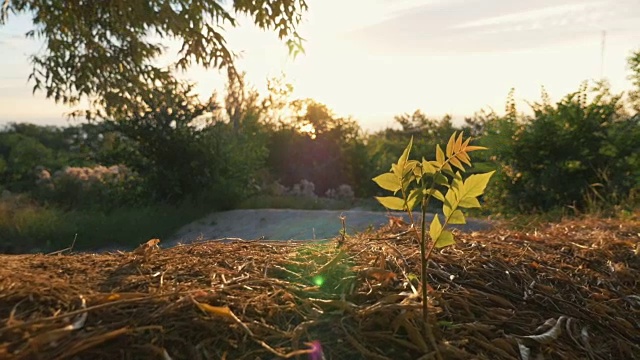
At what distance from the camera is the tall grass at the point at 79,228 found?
9258 millimetres

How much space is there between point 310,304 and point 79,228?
29.1ft

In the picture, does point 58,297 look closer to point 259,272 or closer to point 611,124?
point 259,272

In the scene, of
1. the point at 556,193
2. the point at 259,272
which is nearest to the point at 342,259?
the point at 259,272

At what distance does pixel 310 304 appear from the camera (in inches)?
68.7

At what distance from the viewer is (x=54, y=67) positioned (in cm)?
919

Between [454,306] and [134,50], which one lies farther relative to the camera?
[134,50]

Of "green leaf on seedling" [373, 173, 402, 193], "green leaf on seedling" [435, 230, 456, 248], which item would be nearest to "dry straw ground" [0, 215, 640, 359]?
"green leaf on seedling" [435, 230, 456, 248]

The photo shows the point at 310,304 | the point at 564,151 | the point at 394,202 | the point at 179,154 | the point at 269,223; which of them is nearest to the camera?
the point at 310,304

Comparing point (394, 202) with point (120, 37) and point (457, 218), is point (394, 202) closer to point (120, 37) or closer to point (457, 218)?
point (457, 218)

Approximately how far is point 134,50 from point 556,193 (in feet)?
21.9

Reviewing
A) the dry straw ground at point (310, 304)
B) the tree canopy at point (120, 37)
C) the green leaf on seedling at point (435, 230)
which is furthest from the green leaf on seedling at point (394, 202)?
the tree canopy at point (120, 37)

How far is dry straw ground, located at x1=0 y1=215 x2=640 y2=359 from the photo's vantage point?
1509 mm

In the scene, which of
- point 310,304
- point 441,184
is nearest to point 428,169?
point 441,184

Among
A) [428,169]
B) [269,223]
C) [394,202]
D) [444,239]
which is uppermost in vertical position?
[428,169]
